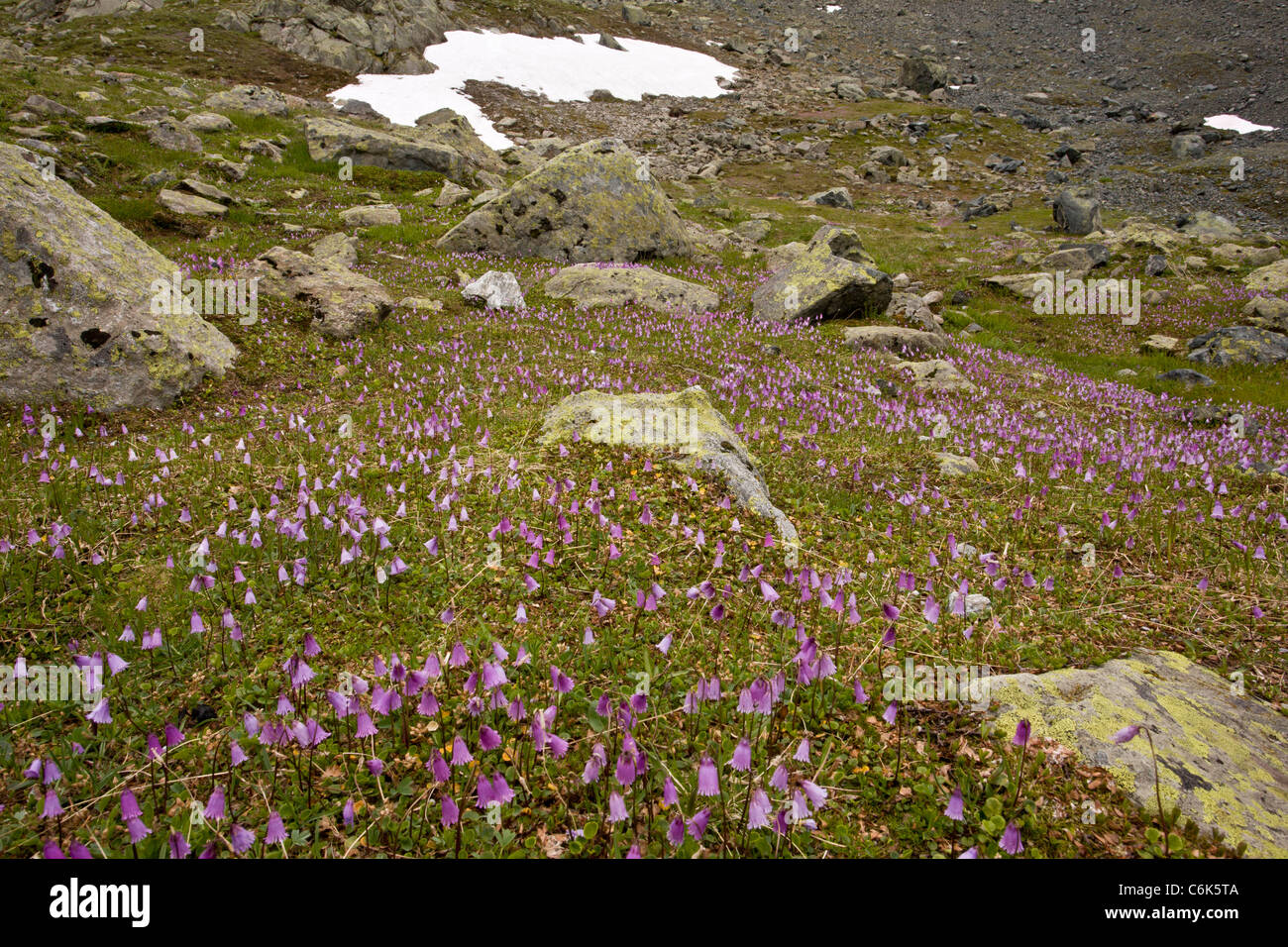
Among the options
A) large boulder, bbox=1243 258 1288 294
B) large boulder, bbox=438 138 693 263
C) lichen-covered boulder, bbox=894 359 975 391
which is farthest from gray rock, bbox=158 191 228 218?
large boulder, bbox=1243 258 1288 294

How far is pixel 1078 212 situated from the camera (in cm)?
3369

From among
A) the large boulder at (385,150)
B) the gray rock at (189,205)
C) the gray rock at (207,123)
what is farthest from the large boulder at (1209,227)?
the gray rock at (207,123)

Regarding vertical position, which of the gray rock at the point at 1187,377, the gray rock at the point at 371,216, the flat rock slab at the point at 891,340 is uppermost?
the gray rock at the point at 371,216

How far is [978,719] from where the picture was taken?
12.2 feet

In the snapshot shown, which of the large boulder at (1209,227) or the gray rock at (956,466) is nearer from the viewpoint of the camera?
the gray rock at (956,466)

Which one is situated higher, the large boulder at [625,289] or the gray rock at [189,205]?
the gray rock at [189,205]

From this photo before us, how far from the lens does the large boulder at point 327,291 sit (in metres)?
11.8

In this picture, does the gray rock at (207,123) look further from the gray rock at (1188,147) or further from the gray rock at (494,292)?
the gray rock at (1188,147)

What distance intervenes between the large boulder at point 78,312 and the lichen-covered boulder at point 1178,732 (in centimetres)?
1008

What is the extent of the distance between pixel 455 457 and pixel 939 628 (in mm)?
5064

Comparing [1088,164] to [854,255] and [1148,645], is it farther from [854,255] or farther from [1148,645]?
[1148,645]

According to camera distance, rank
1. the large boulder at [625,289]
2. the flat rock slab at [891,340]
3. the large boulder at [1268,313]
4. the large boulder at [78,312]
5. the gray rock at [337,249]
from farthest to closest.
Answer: the large boulder at [1268,313] → the gray rock at [337,249] → the large boulder at [625,289] → the flat rock slab at [891,340] → the large boulder at [78,312]

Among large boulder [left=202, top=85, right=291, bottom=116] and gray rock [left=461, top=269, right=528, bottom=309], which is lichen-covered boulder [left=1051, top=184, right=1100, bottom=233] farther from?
large boulder [left=202, top=85, right=291, bottom=116]

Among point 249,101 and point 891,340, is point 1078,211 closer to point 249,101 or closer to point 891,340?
point 891,340
